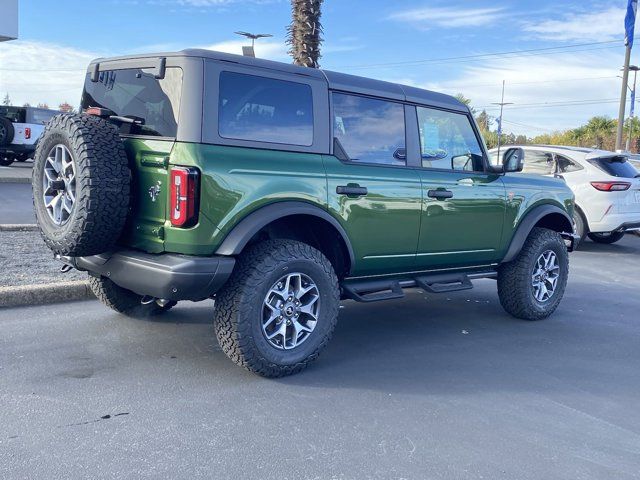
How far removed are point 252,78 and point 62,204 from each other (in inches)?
58.0

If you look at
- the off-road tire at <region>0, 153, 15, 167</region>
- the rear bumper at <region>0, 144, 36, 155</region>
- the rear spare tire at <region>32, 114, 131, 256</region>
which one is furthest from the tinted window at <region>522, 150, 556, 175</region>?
the off-road tire at <region>0, 153, 15, 167</region>

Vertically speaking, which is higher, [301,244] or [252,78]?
[252,78]

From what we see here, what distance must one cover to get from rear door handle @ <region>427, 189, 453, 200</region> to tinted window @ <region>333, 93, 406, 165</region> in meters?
0.33

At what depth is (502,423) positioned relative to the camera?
12.2 feet

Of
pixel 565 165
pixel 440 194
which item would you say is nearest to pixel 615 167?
pixel 565 165

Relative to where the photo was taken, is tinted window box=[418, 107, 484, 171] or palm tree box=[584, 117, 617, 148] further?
palm tree box=[584, 117, 617, 148]

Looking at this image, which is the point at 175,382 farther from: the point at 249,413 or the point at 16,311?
the point at 16,311

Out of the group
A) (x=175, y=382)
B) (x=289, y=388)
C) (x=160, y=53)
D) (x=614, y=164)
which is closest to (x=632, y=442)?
(x=289, y=388)

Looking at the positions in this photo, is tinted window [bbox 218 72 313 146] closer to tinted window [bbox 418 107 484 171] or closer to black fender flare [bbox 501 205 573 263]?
tinted window [bbox 418 107 484 171]

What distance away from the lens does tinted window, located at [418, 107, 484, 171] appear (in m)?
5.33

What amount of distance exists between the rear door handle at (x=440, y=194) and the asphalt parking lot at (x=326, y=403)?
3.89 ft

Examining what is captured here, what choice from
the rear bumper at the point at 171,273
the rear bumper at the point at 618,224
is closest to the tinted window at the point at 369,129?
the rear bumper at the point at 171,273

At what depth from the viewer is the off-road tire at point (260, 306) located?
4027mm

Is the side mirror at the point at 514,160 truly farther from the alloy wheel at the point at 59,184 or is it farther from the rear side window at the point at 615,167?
the rear side window at the point at 615,167
